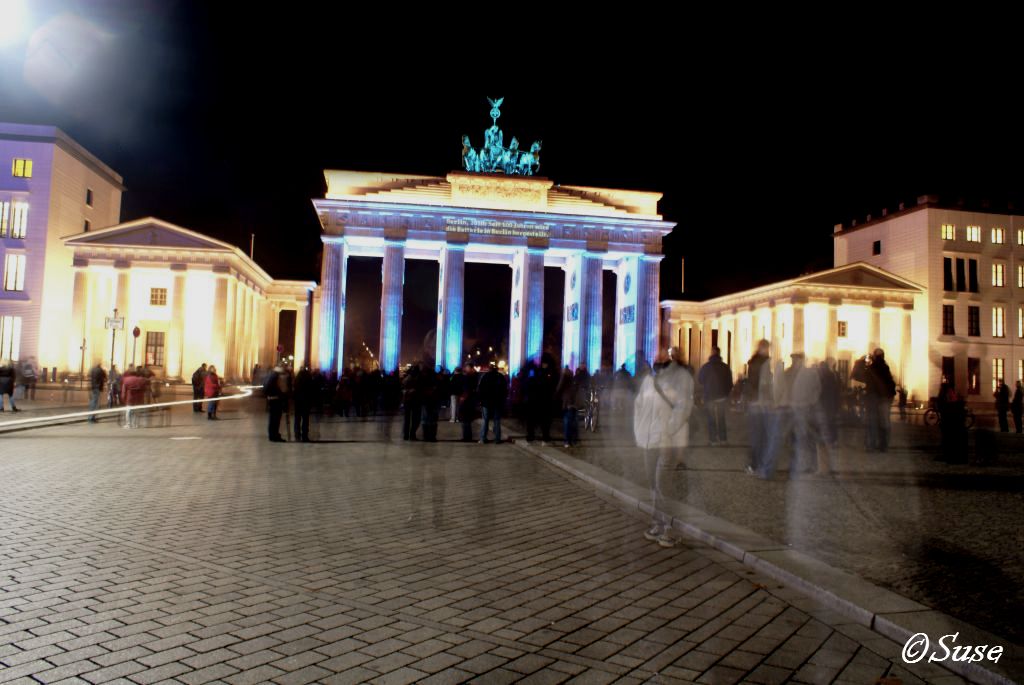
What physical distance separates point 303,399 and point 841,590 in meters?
12.8

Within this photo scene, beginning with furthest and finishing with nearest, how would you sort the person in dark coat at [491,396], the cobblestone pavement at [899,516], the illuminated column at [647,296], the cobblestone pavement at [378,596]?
the illuminated column at [647,296]
the person in dark coat at [491,396]
the cobblestone pavement at [899,516]
the cobblestone pavement at [378,596]

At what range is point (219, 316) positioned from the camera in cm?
4534

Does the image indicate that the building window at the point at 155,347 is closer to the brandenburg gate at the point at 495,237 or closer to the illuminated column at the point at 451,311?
the brandenburg gate at the point at 495,237

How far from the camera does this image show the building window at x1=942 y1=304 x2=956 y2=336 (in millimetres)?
48938

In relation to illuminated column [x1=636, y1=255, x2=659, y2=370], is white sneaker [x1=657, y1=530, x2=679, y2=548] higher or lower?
lower

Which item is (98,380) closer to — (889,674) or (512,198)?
(889,674)

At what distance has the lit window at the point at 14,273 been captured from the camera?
1724 inches

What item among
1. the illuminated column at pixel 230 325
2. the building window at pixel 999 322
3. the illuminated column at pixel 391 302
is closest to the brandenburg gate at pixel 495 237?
the illuminated column at pixel 391 302

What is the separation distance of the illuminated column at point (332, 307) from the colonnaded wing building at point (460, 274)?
9 centimetres

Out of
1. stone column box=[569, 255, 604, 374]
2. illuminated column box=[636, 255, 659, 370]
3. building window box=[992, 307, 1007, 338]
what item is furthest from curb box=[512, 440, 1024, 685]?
building window box=[992, 307, 1007, 338]

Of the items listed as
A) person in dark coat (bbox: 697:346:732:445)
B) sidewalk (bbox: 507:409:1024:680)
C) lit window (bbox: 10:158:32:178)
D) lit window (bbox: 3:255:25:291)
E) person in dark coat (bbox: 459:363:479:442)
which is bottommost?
sidewalk (bbox: 507:409:1024:680)

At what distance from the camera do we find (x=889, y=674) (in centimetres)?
354

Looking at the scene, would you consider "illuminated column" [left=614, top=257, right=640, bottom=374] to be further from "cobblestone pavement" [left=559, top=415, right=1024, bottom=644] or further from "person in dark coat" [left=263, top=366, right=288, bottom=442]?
"cobblestone pavement" [left=559, top=415, right=1024, bottom=644]

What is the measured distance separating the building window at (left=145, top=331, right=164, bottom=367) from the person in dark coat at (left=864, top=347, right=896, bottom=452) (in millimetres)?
44005
